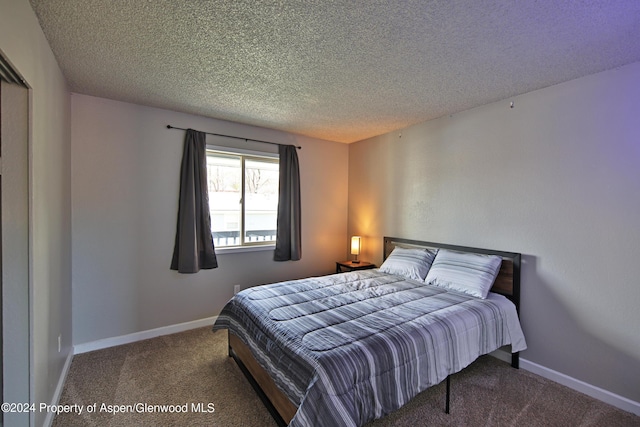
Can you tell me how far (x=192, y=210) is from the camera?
3.18 m

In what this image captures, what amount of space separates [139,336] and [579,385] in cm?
411

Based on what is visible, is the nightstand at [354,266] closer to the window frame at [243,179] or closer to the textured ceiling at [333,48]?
the window frame at [243,179]

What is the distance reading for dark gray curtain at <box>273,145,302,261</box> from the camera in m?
3.88

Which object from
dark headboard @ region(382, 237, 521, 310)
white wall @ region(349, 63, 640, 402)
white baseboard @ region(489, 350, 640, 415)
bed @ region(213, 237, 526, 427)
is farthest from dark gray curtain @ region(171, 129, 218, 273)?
white baseboard @ region(489, 350, 640, 415)

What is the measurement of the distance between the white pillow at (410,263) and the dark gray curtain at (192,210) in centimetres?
223

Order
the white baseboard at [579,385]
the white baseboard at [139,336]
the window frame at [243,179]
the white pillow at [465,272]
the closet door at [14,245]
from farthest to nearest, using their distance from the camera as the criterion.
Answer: the window frame at [243,179]
the white baseboard at [139,336]
the white pillow at [465,272]
the white baseboard at [579,385]
the closet door at [14,245]

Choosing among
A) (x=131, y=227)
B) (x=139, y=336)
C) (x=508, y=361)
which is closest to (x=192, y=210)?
(x=131, y=227)

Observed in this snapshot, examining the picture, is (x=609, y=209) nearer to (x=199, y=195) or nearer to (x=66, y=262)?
(x=199, y=195)

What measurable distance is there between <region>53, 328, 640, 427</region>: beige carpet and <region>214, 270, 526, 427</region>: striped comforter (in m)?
0.30

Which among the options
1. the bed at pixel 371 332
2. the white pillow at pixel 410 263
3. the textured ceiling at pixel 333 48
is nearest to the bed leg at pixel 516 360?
the bed at pixel 371 332

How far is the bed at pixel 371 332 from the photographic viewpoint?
152 cm

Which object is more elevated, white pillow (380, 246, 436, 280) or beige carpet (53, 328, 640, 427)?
white pillow (380, 246, 436, 280)

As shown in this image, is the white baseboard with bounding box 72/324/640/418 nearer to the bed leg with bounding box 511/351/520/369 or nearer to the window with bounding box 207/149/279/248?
the bed leg with bounding box 511/351/520/369

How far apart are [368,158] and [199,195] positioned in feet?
8.03
